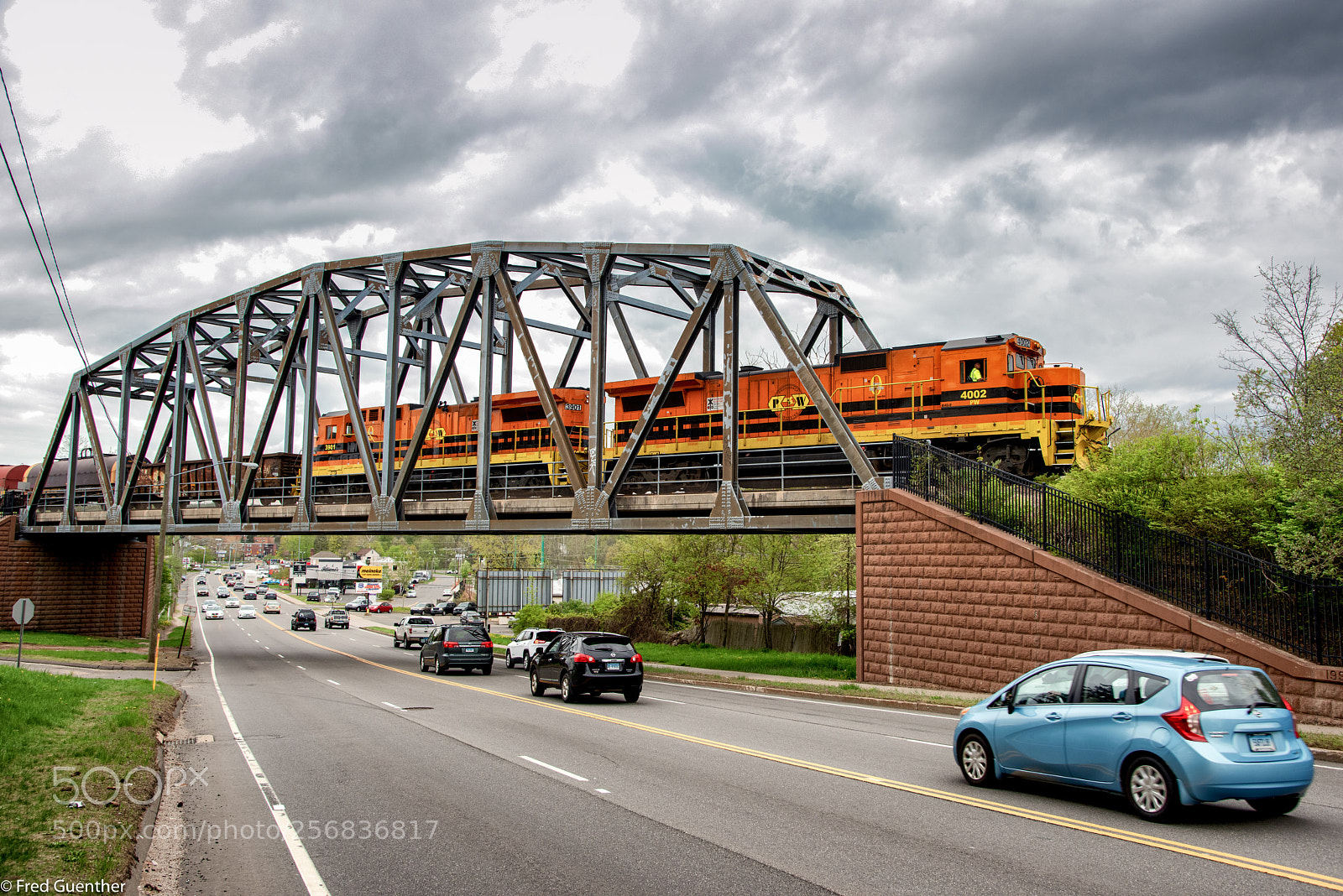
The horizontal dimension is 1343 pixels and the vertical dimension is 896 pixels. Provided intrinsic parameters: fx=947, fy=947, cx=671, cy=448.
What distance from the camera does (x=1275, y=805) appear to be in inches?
337

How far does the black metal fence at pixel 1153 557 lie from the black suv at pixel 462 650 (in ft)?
49.8

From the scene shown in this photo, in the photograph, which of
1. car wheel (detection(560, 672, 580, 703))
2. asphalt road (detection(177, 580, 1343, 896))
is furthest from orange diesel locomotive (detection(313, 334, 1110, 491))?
asphalt road (detection(177, 580, 1343, 896))

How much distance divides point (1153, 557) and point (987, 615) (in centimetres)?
367

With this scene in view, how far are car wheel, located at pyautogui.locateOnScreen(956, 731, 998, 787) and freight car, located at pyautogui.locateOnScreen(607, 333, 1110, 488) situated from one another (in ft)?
49.6

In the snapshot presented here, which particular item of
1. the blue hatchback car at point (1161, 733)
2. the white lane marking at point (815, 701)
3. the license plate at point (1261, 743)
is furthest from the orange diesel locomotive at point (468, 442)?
the license plate at point (1261, 743)

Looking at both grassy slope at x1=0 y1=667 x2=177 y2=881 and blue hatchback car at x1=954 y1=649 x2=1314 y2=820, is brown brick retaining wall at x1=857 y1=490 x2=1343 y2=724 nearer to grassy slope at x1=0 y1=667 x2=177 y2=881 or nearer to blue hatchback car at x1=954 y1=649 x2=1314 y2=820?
blue hatchback car at x1=954 y1=649 x2=1314 y2=820

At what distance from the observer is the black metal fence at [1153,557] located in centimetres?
1562

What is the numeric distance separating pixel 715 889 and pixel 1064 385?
21129 millimetres

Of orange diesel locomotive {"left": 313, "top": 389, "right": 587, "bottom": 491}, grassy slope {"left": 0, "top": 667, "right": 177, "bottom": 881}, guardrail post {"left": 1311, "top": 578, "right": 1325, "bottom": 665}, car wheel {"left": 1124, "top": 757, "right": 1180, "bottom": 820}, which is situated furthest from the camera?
orange diesel locomotive {"left": 313, "top": 389, "right": 587, "bottom": 491}

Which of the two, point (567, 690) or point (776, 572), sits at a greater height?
point (776, 572)

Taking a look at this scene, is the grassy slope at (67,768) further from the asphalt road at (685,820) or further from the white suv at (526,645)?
the white suv at (526,645)

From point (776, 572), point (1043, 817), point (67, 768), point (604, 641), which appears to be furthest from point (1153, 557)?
point (776, 572)

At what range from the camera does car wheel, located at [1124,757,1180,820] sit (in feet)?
27.2

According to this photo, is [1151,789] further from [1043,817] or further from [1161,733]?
[1043,817]
